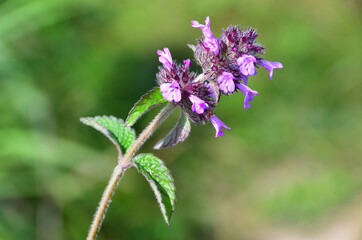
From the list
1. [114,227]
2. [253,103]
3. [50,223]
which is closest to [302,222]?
[253,103]

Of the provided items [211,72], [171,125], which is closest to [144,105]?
[211,72]

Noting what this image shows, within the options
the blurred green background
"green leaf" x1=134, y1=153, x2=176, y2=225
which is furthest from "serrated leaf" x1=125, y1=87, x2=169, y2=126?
the blurred green background

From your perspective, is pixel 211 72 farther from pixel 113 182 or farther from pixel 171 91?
pixel 113 182

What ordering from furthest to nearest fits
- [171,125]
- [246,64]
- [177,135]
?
1. [171,125]
2. [177,135]
3. [246,64]

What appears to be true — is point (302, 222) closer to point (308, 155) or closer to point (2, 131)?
point (308, 155)

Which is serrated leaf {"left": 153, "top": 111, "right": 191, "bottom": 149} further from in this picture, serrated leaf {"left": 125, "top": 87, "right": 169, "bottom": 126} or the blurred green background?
the blurred green background

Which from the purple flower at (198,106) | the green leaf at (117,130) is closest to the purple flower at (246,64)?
the purple flower at (198,106)

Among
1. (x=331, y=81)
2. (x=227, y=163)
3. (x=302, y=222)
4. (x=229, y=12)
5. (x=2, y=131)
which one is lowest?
(x=302, y=222)
